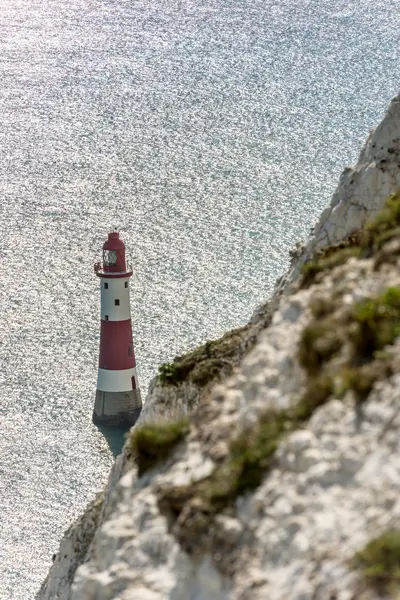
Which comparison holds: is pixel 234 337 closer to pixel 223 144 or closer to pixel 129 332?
pixel 129 332

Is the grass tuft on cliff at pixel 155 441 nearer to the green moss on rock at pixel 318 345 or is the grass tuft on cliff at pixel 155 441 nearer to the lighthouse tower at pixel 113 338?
the green moss on rock at pixel 318 345

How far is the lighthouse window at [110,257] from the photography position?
59.8 metres

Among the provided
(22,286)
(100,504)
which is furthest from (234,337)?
(22,286)

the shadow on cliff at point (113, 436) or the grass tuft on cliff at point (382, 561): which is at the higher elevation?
the shadow on cliff at point (113, 436)

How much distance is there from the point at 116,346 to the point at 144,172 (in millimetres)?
32660

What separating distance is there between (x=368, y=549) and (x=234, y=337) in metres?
7.84

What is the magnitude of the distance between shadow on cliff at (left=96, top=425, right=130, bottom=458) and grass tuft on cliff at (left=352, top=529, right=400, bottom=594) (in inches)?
1973

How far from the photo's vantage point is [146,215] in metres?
83.5

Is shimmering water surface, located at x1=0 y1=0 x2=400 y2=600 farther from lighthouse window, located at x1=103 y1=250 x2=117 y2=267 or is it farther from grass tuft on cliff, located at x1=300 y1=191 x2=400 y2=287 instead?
grass tuft on cliff, located at x1=300 y1=191 x2=400 y2=287

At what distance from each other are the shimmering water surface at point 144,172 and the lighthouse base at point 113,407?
72 cm

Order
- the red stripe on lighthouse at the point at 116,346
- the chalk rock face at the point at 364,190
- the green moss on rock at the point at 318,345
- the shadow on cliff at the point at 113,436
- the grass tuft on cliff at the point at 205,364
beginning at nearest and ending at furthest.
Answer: the green moss on rock at the point at 318,345 → the grass tuft on cliff at the point at 205,364 → the chalk rock face at the point at 364,190 → the shadow on cliff at the point at 113,436 → the red stripe on lighthouse at the point at 116,346

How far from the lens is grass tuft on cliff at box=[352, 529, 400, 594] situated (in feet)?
25.0

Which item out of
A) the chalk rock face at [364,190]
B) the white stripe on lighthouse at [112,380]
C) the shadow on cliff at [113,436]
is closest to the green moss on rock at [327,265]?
the chalk rock face at [364,190]

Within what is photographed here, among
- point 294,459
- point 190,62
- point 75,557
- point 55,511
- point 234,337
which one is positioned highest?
A: point 190,62
